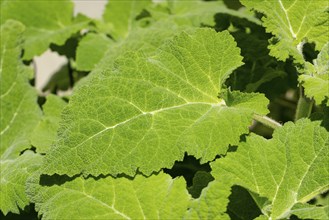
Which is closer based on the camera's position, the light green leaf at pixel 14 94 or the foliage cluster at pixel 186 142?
the foliage cluster at pixel 186 142

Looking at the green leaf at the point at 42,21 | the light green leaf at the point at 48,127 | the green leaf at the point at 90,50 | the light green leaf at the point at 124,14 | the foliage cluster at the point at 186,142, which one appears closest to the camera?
the foliage cluster at the point at 186,142

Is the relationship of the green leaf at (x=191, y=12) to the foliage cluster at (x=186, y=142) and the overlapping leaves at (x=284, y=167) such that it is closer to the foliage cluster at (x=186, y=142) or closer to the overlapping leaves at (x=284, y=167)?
the foliage cluster at (x=186, y=142)

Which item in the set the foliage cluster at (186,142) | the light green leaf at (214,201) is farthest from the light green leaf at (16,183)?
the light green leaf at (214,201)

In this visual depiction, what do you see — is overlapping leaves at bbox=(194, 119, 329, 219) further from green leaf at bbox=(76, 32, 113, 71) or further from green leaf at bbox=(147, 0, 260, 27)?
green leaf at bbox=(76, 32, 113, 71)

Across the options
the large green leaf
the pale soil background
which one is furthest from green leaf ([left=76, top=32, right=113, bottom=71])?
the pale soil background

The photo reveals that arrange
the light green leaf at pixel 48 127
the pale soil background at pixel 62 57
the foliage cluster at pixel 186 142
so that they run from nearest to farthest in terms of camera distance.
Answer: the foliage cluster at pixel 186 142, the light green leaf at pixel 48 127, the pale soil background at pixel 62 57

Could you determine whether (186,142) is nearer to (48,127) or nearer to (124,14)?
(48,127)

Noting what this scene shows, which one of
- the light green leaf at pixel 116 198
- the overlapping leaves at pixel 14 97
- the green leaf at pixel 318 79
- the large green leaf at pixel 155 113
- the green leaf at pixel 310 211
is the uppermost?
the green leaf at pixel 318 79

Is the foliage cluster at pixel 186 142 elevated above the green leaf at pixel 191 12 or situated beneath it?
elevated above
